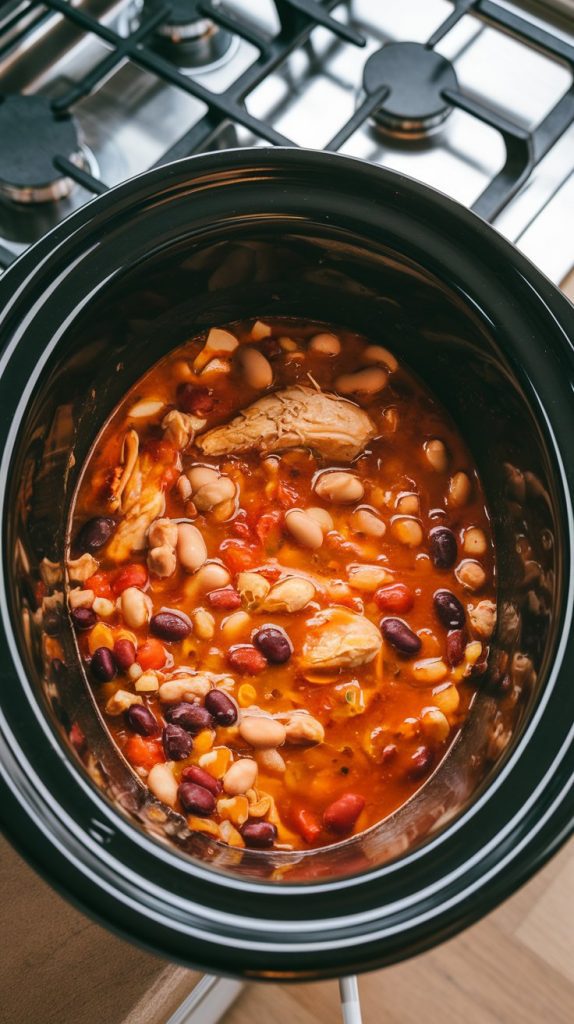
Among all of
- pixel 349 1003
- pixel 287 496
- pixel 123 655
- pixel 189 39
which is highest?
pixel 189 39

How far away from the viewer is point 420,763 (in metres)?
0.98

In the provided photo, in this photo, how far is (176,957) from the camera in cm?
Answer: 76

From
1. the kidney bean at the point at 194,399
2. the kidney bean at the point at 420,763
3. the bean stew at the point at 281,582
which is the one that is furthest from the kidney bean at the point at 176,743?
the kidney bean at the point at 194,399

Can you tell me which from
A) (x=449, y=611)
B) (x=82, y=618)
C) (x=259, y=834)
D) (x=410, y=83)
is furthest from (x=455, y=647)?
(x=410, y=83)

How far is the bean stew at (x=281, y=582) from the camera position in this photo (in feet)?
3.22

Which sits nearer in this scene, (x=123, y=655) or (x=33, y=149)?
(x=123, y=655)

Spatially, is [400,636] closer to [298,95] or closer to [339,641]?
[339,641]

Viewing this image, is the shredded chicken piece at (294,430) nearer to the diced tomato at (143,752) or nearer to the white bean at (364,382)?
the white bean at (364,382)

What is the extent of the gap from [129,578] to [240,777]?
0.22 meters

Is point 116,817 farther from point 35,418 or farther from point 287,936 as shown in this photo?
point 35,418

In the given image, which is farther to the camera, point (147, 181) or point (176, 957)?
point (147, 181)

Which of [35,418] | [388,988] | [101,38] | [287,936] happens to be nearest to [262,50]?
[101,38]

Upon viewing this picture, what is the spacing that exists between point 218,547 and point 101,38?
61 centimetres

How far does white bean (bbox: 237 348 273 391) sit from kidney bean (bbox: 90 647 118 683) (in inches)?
12.3
